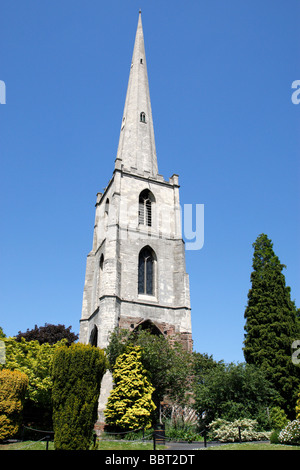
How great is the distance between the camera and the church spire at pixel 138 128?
34438mm

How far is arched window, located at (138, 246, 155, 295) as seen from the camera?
93.5ft

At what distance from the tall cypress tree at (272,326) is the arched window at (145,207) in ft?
30.0

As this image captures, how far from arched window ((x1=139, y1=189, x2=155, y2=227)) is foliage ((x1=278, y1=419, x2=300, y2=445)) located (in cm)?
1906

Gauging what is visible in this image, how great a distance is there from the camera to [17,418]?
1611 cm

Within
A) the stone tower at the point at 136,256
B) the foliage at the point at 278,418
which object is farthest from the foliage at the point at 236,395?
the stone tower at the point at 136,256

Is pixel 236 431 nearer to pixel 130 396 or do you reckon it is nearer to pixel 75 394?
pixel 130 396

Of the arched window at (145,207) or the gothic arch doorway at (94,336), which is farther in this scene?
the arched window at (145,207)

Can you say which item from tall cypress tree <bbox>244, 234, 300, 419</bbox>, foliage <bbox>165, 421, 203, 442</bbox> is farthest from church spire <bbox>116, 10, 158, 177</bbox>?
foliage <bbox>165, 421, 203, 442</bbox>

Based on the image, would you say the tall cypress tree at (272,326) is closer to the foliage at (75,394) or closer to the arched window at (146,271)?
the arched window at (146,271)

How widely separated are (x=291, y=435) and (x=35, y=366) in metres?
13.2

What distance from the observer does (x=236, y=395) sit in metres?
19.1

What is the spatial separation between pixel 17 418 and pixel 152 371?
819 centimetres

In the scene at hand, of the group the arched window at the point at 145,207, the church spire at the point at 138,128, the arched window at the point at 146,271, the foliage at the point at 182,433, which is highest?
the church spire at the point at 138,128

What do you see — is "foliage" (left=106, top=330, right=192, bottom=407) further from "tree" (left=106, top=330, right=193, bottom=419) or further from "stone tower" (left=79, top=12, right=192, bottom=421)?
"stone tower" (left=79, top=12, right=192, bottom=421)
